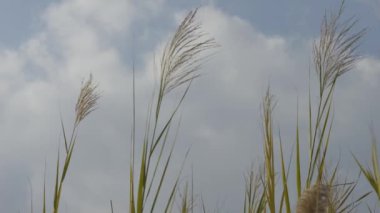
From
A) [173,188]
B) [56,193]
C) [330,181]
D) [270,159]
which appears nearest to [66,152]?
[56,193]

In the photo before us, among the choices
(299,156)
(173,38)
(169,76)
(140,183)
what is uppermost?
(173,38)

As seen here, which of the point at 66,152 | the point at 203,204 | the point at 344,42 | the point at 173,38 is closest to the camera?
the point at 173,38

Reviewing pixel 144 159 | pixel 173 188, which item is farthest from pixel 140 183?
pixel 173 188

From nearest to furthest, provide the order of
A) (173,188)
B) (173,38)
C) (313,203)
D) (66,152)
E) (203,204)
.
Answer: (313,203) < (173,188) < (173,38) < (66,152) < (203,204)

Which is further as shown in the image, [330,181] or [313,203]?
[330,181]

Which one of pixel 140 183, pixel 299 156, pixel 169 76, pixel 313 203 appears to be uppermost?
pixel 169 76

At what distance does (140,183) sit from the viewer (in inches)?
87.8

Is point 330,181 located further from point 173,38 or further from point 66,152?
point 66,152

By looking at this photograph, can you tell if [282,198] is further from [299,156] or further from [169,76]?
[169,76]

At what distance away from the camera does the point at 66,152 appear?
2.86 meters

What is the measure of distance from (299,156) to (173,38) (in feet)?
2.85

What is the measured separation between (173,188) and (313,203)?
107 cm

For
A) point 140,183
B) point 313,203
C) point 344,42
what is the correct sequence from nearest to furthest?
point 313,203 < point 140,183 < point 344,42

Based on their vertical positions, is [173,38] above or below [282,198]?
above
